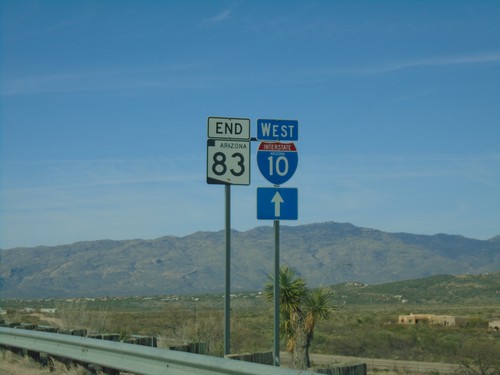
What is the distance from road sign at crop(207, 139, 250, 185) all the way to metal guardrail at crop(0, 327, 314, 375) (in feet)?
9.09

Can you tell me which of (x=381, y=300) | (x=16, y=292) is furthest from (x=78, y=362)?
(x=16, y=292)

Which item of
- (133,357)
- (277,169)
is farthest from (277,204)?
(133,357)

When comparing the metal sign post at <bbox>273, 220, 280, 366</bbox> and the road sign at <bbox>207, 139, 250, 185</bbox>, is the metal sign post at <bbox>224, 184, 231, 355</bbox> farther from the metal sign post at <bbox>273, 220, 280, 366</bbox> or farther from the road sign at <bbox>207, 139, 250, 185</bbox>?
the metal sign post at <bbox>273, 220, 280, 366</bbox>

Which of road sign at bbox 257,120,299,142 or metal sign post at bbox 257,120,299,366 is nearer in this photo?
metal sign post at bbox 257,120,299,366

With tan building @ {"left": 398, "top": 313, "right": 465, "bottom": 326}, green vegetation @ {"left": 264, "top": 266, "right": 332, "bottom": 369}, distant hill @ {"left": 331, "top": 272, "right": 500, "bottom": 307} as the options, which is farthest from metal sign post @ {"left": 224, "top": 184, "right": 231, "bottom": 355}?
distant hill @ {"left": 331, "top": 272, "right": 500, "bottom": 307}

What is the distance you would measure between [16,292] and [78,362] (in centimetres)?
19316

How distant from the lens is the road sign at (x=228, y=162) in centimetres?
1161

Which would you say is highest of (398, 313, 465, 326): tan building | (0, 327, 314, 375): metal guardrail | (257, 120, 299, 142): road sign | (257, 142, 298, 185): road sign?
(257, 120, 299, 142): road sign

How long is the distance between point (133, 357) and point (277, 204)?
3.30m

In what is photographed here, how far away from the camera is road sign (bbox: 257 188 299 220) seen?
10875 mm

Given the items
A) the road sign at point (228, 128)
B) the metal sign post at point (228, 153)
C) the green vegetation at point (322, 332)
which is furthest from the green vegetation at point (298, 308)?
the road sign at point (228, 128)

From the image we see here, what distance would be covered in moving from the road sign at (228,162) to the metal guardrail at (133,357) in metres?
2.77

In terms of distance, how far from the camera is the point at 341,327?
4647 cm

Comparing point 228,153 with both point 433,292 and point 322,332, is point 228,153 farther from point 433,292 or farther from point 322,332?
point 433,292
